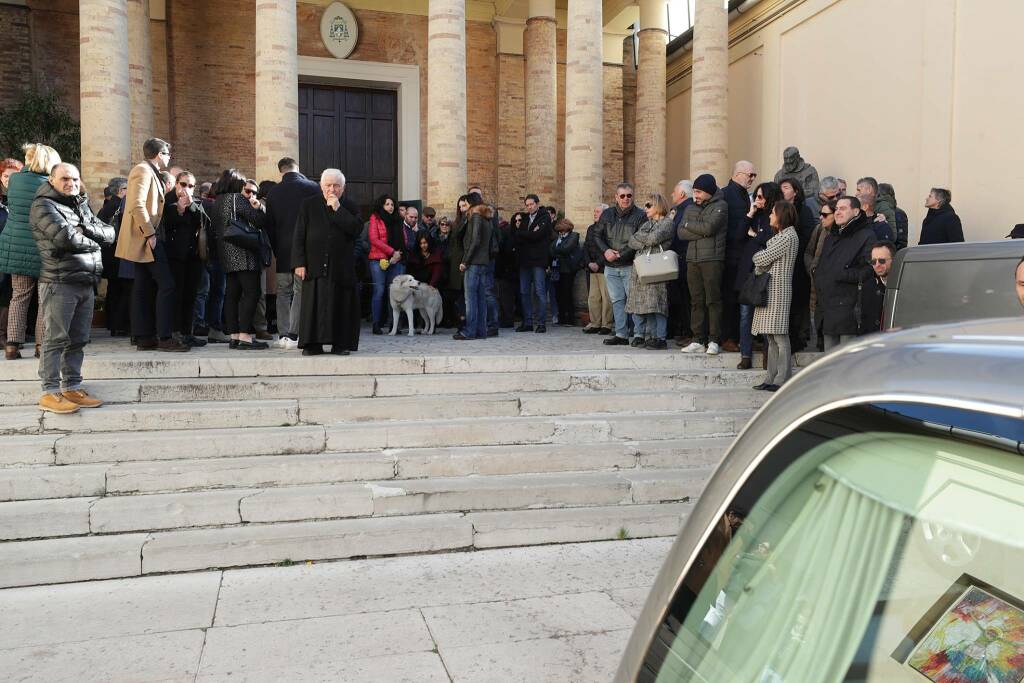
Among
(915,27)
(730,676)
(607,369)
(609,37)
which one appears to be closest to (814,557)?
(730,676)

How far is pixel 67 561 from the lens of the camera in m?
4.76

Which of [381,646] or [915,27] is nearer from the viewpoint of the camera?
[381,646]

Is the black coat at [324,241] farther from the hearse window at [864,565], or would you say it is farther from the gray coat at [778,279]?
Result: the hearse window at [864,565]

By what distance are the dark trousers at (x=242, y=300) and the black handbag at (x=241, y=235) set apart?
28cm

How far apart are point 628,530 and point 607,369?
3.06 m

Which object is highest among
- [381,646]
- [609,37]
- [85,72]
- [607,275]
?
[609,37]

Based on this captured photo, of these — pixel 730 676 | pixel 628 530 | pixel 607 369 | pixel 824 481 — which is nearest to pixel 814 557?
pixel 824 481

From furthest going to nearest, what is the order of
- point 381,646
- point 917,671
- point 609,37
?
point 609,37 < point 381,646 < point 917,671

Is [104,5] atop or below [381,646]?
atop

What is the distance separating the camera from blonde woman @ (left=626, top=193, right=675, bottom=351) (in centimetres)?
952

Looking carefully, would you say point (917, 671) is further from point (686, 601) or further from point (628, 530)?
point (628, 530)

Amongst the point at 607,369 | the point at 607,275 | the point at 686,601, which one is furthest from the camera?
the point at 607,275

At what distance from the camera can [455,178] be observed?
1550 cm

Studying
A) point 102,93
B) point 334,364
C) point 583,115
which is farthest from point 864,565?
point 583,115
